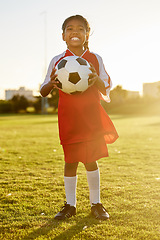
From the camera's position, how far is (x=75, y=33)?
2.89 m

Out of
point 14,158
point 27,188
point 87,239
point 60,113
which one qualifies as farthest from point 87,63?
point 14,158

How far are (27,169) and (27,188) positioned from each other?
1.27 metres

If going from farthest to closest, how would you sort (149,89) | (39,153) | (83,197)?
(149,89), (39,153), (83,197)

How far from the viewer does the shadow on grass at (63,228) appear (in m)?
2.39

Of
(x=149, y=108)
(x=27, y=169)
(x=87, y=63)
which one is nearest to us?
(x=87, y=63)

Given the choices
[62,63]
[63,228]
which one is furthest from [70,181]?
[62,63]

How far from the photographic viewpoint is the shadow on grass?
2387mm

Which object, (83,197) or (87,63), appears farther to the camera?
(83,197)

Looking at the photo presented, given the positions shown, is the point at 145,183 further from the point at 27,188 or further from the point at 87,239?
the point at 87,239

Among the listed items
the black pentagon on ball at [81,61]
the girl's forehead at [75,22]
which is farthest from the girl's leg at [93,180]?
the girl's forehead at [75,22]

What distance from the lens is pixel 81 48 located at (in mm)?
3010

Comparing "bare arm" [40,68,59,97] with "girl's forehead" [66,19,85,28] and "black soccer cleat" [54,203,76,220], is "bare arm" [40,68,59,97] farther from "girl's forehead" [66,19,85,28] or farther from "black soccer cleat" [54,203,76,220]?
"black soccer cleat" [54,203,76,220]

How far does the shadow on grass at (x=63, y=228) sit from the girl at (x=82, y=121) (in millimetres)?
84

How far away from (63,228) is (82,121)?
96 cm
